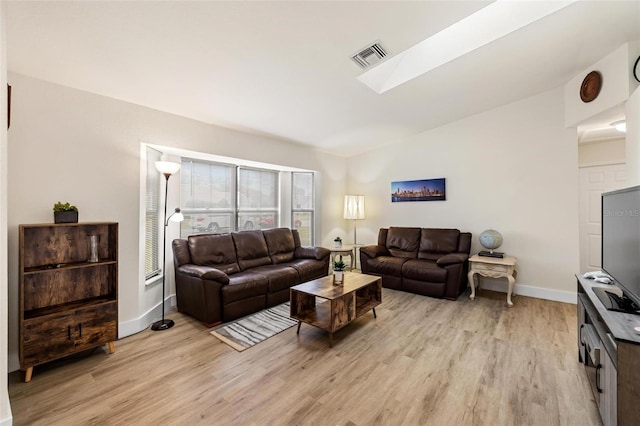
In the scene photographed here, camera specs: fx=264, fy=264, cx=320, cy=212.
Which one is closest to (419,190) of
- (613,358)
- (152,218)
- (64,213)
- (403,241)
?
(403,241)

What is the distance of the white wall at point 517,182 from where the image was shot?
3.73 meters

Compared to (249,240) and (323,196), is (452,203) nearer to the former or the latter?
(323,196)

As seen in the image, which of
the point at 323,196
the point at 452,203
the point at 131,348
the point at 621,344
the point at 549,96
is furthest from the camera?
the point at 323,196

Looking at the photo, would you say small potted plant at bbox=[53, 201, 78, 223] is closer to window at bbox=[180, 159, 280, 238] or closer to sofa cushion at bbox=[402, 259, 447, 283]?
window at bbox=[180, 159, 280, 238]

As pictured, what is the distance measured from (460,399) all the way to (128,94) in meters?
3.86

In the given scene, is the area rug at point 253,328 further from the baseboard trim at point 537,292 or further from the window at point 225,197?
the baseboard trim at point 537,292

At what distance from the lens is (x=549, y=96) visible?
3.79m

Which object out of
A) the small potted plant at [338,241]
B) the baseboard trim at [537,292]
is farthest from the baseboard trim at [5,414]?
the baseboard trim at [537,292]

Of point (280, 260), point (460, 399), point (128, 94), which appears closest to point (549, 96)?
point (460, 399)

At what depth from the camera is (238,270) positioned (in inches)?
146

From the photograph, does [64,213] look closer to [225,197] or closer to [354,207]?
[225,197]

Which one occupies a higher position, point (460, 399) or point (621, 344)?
point (621, 344)

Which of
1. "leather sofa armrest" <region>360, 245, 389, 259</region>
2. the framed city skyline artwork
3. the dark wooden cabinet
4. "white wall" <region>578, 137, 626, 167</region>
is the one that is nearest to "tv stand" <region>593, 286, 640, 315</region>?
"leather sofa armrest" <region>360, 245, 389, 259</region>

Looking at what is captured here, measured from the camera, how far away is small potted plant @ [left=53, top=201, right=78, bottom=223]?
217 centimetres
